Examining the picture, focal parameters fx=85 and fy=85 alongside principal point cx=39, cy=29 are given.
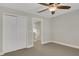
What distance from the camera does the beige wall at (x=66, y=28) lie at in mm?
4512

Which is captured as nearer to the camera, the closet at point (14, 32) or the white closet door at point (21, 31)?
the closet at point (14, 32)

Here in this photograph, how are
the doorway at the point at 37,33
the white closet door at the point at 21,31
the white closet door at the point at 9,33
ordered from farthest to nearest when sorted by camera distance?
1. the doorway at the point at 37,33
2. the white closet door at the point at 21,31
3. the white closet door at the point at 9,33

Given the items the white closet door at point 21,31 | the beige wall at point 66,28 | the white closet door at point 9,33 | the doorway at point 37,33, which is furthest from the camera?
the doorway at point 37,33

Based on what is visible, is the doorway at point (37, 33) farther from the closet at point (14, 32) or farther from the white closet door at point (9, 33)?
the white closet door at point (9, 33)

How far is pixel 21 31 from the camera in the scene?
425 centimetres

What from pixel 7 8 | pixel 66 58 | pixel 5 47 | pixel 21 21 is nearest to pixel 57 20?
pixel 21 21

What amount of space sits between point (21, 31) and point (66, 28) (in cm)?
267

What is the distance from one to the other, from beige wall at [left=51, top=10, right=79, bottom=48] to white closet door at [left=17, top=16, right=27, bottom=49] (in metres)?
2.43

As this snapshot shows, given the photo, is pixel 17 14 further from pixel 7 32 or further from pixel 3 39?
pixel 3 39

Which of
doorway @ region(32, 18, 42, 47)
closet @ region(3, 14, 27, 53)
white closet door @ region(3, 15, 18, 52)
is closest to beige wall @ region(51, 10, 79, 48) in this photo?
doorway @ region(32, 18, 42, 47)

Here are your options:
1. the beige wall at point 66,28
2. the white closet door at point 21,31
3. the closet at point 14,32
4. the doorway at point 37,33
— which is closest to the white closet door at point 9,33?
the closet at point 14,32

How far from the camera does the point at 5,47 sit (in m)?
3.58

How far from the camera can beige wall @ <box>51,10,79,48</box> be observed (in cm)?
451

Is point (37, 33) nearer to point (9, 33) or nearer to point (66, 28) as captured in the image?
point (66, 28)
